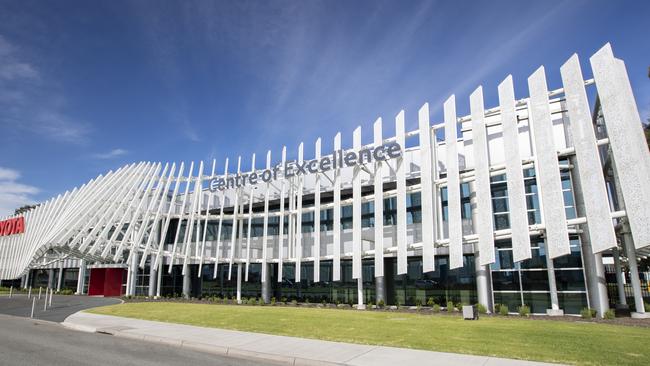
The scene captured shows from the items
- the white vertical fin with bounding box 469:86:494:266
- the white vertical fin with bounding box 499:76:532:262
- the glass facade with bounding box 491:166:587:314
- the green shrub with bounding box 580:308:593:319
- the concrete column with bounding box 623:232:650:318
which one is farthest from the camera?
the glass facade with bounding box 491:166:587:314

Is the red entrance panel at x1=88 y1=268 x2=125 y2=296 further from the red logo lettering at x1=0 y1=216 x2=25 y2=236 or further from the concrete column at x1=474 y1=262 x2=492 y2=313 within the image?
the concrete column at x1=474 y1=262 x2=492 y2=313

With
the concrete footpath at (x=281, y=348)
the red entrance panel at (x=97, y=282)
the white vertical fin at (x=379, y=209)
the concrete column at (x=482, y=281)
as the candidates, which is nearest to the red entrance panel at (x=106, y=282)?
the red entrance panel at (x=97, y=282)

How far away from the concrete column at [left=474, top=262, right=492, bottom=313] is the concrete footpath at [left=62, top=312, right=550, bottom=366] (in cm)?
1428

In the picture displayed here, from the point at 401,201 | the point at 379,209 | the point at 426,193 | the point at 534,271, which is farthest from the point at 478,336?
the point at 534,271

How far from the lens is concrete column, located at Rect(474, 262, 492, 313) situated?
23.9 m

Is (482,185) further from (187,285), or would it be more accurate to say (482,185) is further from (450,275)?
(187,285)

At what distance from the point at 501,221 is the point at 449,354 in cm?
1696

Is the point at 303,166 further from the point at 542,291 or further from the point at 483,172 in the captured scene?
the point at 542,291

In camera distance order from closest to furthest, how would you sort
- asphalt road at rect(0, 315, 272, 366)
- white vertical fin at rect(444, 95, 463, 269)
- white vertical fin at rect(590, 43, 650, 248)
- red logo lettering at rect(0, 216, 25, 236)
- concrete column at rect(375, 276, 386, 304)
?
asphalt road at rect(0, 315, 272, 366) < white vertical fin at rect(590, 43, 650, 248) < white vertical fin at rect(444, 95, 463, 269) < concrete column at rect(375, 276, 386, 304) < red logo lettering at rect(0, 216, 25, 236)

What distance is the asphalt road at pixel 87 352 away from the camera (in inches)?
419

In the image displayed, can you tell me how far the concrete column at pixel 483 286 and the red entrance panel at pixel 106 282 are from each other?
126 feet

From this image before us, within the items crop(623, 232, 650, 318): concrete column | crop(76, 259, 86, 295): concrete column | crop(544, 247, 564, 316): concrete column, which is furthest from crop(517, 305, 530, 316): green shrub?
crop(76, 259, 86, 295): concrete column

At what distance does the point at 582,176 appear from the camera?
755 inches

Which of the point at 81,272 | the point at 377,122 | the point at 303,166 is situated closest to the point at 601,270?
the point at 377,122
